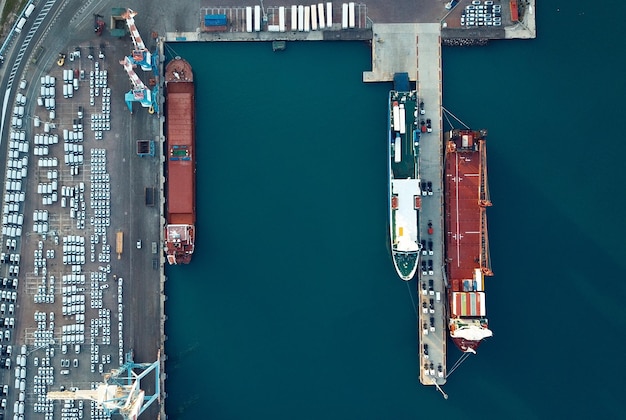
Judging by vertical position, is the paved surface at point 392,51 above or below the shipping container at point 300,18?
below

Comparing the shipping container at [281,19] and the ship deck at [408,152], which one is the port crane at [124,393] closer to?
the ship deck at [408,152]

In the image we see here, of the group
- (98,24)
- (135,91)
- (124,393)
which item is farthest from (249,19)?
(124,393)

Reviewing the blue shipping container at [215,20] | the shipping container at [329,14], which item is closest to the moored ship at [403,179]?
the shipping container at [329,14]

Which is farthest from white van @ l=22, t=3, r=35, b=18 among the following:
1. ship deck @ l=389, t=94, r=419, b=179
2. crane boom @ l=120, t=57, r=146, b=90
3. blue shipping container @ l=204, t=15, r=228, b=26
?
ship deck @ l=389, t=94, r=419, b=179

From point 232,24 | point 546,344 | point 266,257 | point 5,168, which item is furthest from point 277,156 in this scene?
point 546,344

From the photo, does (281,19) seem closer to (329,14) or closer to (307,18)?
(307,18)

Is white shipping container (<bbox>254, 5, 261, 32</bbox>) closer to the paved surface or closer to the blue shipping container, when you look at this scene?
the blue shipping container
